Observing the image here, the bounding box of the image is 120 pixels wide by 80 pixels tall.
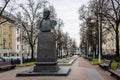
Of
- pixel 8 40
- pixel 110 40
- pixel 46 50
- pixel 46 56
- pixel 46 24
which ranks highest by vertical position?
pixel 8 40

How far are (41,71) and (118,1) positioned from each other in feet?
67.2

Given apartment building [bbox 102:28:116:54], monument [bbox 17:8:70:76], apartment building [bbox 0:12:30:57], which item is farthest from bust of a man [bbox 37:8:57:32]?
apartment building [bbox 0:12:30:57]

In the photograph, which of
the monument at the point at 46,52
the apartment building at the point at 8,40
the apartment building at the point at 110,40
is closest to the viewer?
the monument at the point at 46,52

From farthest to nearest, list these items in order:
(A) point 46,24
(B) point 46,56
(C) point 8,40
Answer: (C) point 8,40 → (A) point 46,24 → (B) point 46,56

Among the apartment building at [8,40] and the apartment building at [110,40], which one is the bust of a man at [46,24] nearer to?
the apartment building at [110,40]

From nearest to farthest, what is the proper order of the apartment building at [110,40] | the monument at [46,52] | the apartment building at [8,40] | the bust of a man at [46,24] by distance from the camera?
the monument at [46,52]
the bust of a man at [46,24]
the apartment building at [110,40]
the apartment building at [8,40]

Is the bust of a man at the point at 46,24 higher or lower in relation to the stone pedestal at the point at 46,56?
higher

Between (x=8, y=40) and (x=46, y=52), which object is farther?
→ (x=8, y=40)

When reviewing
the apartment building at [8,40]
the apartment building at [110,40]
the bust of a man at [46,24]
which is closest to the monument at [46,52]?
the bust of a man at [46,24]

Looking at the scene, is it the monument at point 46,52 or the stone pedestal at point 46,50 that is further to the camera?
the stone pedestal at point 46,50

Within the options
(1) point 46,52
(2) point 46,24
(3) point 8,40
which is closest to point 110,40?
(3) point 8,40

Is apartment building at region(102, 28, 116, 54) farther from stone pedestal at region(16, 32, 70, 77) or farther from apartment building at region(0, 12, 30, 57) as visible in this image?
apartment building at region(0, 12, 30, 57)

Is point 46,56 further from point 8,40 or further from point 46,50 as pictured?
point 8,40

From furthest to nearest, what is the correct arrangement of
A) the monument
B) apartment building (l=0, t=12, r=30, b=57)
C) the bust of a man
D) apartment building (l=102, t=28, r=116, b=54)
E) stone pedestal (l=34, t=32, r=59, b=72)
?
apartment building (l=0, t=12, r=30, b=57) → apartment building (l=102, t=28, r=116, b=54) → the bust of a man → stone pedestal (l=34, t=32, r=59, b=72) → the monument
